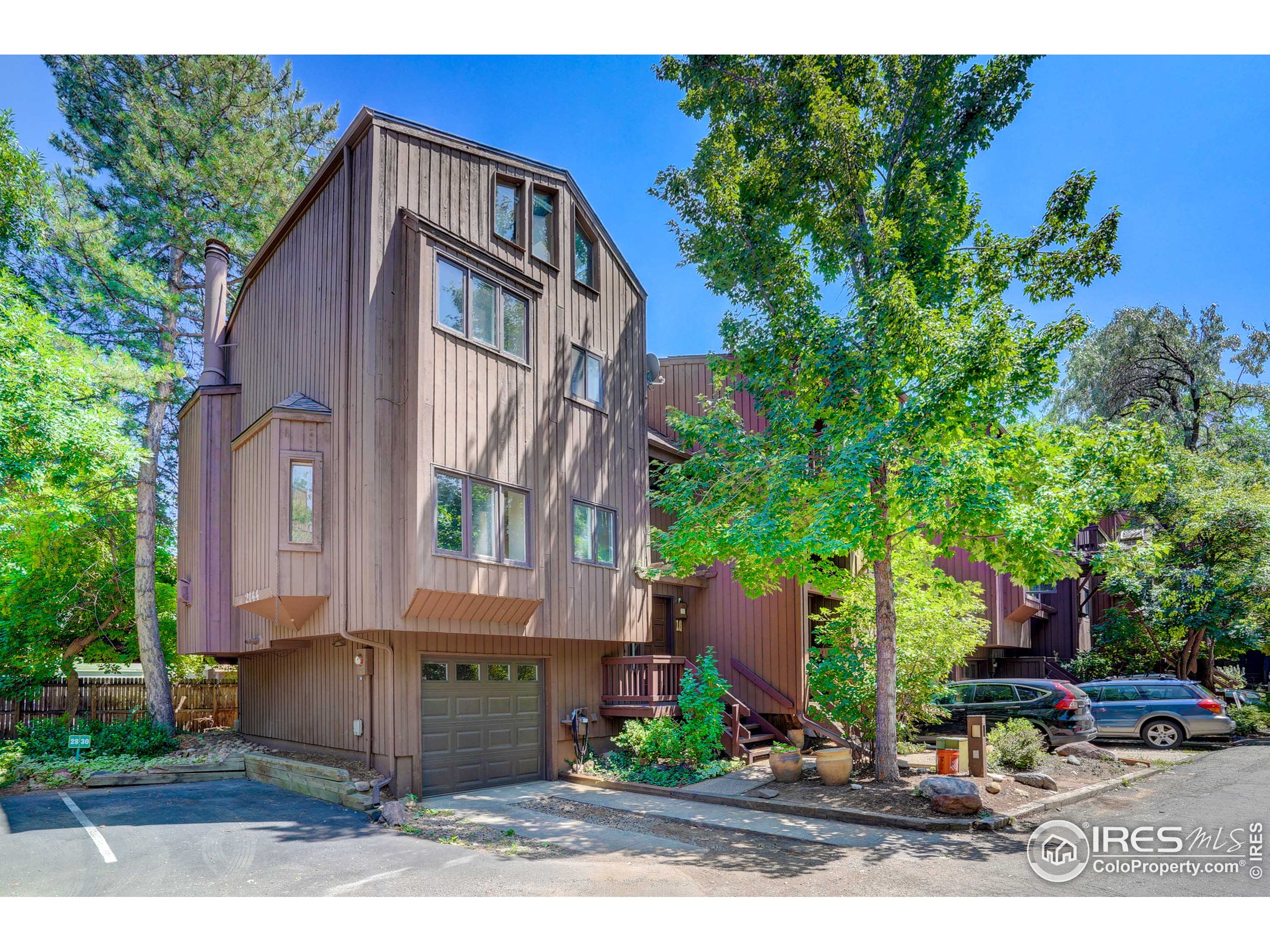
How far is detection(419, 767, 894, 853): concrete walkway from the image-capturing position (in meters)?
8.49

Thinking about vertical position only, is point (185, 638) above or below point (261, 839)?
above

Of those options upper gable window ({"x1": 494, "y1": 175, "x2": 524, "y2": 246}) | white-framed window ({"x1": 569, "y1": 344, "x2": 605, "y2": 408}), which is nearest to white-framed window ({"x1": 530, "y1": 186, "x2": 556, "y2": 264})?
upper gable window ({"x1": 494, "y1": 175, "x2": 524, "y2": 246})

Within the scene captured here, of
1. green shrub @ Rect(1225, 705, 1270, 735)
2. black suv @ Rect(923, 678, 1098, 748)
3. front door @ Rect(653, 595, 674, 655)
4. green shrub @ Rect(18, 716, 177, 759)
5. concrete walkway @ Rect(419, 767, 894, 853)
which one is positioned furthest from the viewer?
green shrub @ Rect(1225, 705, 1270, 735)

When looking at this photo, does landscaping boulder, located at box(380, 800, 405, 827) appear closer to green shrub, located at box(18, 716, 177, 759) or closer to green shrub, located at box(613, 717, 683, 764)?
green shrub, located at box(613, 717, 683, 764)

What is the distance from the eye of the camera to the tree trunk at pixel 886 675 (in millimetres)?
10820

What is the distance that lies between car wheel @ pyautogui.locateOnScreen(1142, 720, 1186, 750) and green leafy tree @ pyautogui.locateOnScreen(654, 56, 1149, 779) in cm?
822

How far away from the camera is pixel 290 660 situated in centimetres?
1347

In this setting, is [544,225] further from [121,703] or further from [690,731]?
[121,703]

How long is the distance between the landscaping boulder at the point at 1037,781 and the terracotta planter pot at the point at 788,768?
2.97m

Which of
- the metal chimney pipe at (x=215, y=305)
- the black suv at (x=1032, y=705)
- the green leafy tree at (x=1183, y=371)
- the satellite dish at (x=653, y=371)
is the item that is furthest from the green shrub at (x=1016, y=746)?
the green leafy tree at (x=1183, y=371)
